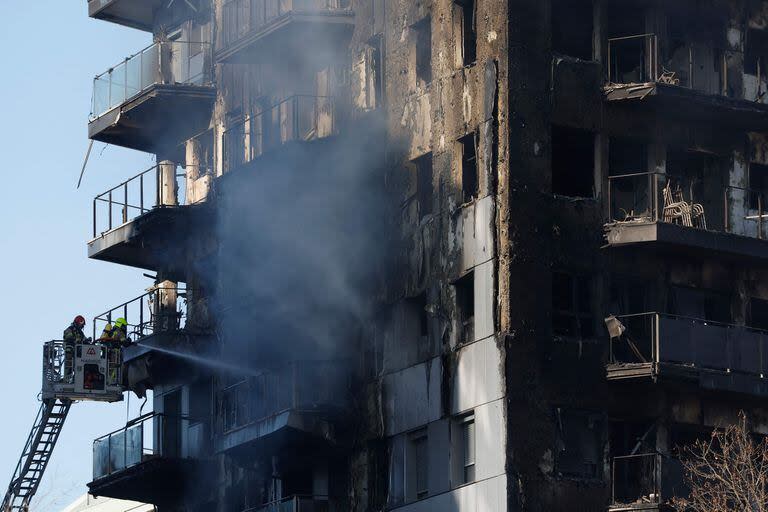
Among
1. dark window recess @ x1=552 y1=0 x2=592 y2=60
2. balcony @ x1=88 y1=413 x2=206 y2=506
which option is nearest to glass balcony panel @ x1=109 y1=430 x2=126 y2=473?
balcony @ x1=88 y1=413 x2=206 y2=506

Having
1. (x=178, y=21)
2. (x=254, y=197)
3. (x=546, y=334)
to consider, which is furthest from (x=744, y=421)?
(x=178, y=21)

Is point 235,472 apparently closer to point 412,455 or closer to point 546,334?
point 412,455

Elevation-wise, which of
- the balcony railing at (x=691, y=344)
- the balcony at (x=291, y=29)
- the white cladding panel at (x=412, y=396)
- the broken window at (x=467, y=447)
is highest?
the balcony at (x=291, y=29)

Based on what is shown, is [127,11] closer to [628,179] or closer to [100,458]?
[100,458]

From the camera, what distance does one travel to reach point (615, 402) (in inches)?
2217

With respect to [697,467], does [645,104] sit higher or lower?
higher

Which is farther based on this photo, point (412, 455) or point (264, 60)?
point (264, 60)

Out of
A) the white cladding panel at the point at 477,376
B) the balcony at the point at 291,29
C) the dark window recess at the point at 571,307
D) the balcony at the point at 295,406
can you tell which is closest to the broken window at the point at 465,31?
the balcony at the point at 291,29

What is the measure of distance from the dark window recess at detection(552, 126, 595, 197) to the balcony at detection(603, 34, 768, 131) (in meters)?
1.23

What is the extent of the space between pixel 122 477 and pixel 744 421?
18846 millimetres

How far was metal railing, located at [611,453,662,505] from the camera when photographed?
183 feet

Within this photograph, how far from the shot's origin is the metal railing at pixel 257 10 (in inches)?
2516

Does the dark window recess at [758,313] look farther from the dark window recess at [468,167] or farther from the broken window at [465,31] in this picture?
the broken window at [465,31]

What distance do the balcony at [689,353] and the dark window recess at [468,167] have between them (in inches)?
185
